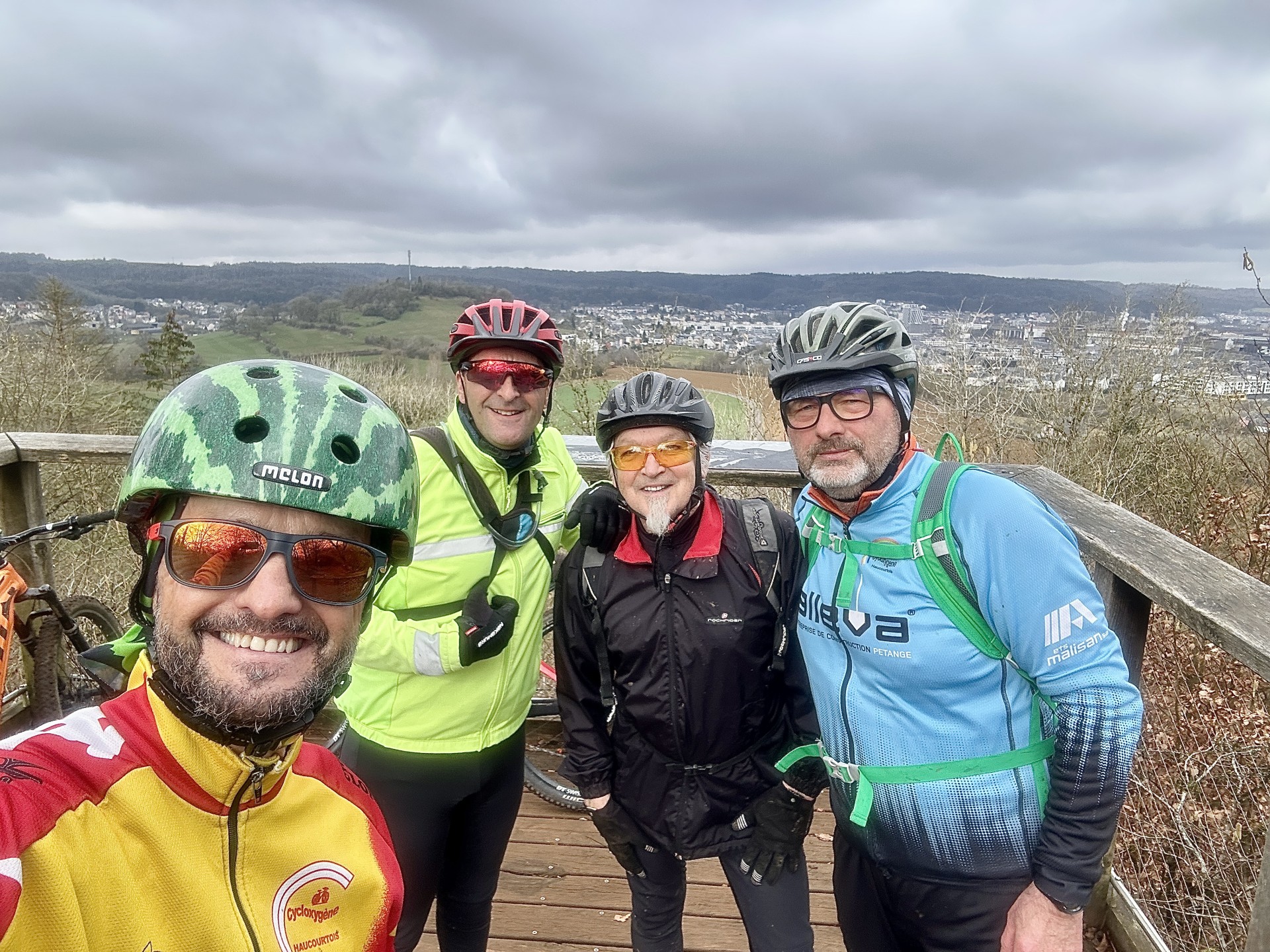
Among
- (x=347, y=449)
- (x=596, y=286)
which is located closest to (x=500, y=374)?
(x=347, y=449)

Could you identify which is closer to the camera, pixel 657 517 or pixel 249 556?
pixel 249 556

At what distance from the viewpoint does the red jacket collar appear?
2.15 meters

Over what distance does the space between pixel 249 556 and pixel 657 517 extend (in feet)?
3.82

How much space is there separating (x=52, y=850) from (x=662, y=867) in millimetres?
1834

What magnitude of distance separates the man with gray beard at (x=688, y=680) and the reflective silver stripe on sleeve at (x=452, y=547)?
0.87 feet

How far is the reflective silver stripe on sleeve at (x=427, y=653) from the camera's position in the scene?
208 cm

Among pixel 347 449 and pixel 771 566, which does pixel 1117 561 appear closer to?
pixel 771 566

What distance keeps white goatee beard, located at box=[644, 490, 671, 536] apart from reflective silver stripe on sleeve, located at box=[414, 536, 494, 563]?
51cm

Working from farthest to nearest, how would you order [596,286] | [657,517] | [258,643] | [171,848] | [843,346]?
[596,286] → [657,517] → [843,346] → [258,643] → [171,848]

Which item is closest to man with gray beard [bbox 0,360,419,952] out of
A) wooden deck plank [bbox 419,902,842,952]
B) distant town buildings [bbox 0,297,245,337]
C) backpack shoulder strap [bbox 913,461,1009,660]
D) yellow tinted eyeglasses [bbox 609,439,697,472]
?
yellow tinted eyeglasses [bbox 609,439,697,472]

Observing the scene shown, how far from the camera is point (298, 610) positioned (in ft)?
4.06

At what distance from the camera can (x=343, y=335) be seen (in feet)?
112

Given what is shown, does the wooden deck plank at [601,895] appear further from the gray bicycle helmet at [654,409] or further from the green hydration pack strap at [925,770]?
the gray bicycle helmet at [654,409]

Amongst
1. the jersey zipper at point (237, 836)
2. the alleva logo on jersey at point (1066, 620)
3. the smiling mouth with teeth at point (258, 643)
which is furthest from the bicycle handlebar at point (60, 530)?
the alleva logo on jersey at point (1066, 620)
